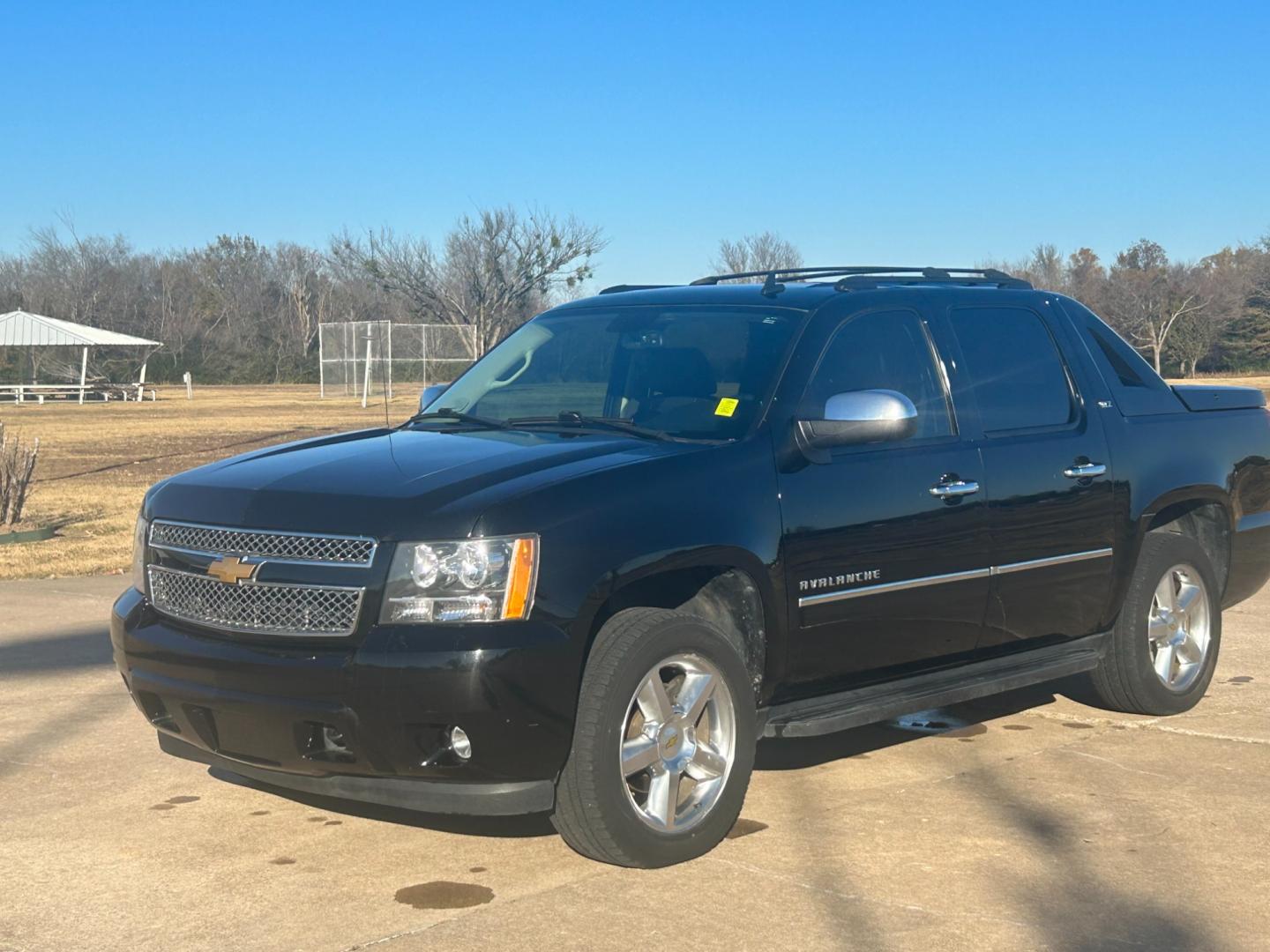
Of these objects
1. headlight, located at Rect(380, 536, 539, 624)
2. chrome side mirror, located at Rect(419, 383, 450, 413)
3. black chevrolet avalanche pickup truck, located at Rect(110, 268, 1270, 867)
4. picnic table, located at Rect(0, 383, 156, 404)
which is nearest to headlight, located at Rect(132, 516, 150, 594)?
black chevrolet avalanche pickup truck, located at Rect(110, 268, 1270, 867)

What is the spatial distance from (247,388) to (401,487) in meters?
70.7

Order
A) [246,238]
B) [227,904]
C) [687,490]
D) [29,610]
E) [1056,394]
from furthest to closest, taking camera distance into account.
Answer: [246,238], [29,610], [1056,394], [687,490], [227,904]

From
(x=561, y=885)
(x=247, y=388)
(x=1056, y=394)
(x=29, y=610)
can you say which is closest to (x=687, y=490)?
(x=561, y=885)

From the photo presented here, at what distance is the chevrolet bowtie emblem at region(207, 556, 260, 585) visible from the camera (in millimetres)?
4730

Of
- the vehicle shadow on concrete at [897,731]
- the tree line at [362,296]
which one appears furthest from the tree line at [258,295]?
the vehicle shadow on concrete at [897,731]

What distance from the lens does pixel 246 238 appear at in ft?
333

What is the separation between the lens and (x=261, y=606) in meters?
4.71

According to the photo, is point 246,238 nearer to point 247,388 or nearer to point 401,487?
point 247,388

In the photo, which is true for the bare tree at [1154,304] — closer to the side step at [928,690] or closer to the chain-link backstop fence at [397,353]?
the chain-link backstop fence at [397,353]

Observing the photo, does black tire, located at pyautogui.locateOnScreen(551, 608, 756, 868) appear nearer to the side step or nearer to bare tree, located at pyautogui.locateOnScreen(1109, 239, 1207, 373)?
the side step

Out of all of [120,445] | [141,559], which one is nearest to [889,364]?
[141,559]

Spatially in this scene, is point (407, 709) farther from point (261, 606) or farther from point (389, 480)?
point (389, 480)

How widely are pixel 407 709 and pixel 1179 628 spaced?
4100mm

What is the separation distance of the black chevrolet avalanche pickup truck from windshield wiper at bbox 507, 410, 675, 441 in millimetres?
23
